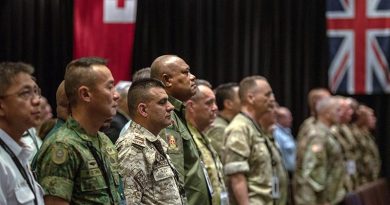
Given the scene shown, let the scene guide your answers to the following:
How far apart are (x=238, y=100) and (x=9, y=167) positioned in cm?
364

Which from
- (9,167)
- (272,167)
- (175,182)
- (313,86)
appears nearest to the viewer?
(9,167)

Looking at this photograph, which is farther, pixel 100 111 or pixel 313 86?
pixel 313 86

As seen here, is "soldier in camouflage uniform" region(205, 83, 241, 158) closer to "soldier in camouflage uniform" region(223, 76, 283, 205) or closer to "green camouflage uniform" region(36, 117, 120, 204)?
"soldier in camouflage uniform" region(223, 76, 283, 205)

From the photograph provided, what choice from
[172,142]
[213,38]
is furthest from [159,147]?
[213,38]

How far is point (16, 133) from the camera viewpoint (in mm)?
3205

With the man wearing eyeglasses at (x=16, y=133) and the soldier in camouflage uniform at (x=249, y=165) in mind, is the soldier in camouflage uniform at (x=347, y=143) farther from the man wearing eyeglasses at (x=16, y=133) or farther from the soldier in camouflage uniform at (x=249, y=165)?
the man wearing eyeglasses at (x=16, y=133)

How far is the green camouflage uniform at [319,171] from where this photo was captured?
752 cm

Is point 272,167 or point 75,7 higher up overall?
point 75,7

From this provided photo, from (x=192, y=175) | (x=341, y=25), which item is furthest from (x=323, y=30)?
(x=192, y=175)

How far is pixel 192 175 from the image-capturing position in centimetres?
447

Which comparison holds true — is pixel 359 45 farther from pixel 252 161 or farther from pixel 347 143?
pixel 252 161

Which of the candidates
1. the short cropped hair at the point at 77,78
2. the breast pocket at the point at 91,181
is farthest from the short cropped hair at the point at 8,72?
the breast pocket at the point at 91,181

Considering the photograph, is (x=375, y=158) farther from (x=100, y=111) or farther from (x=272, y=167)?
(x=100, y=111)

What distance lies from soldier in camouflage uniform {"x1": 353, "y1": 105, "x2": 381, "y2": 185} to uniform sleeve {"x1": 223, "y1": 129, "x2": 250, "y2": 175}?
336 cm
